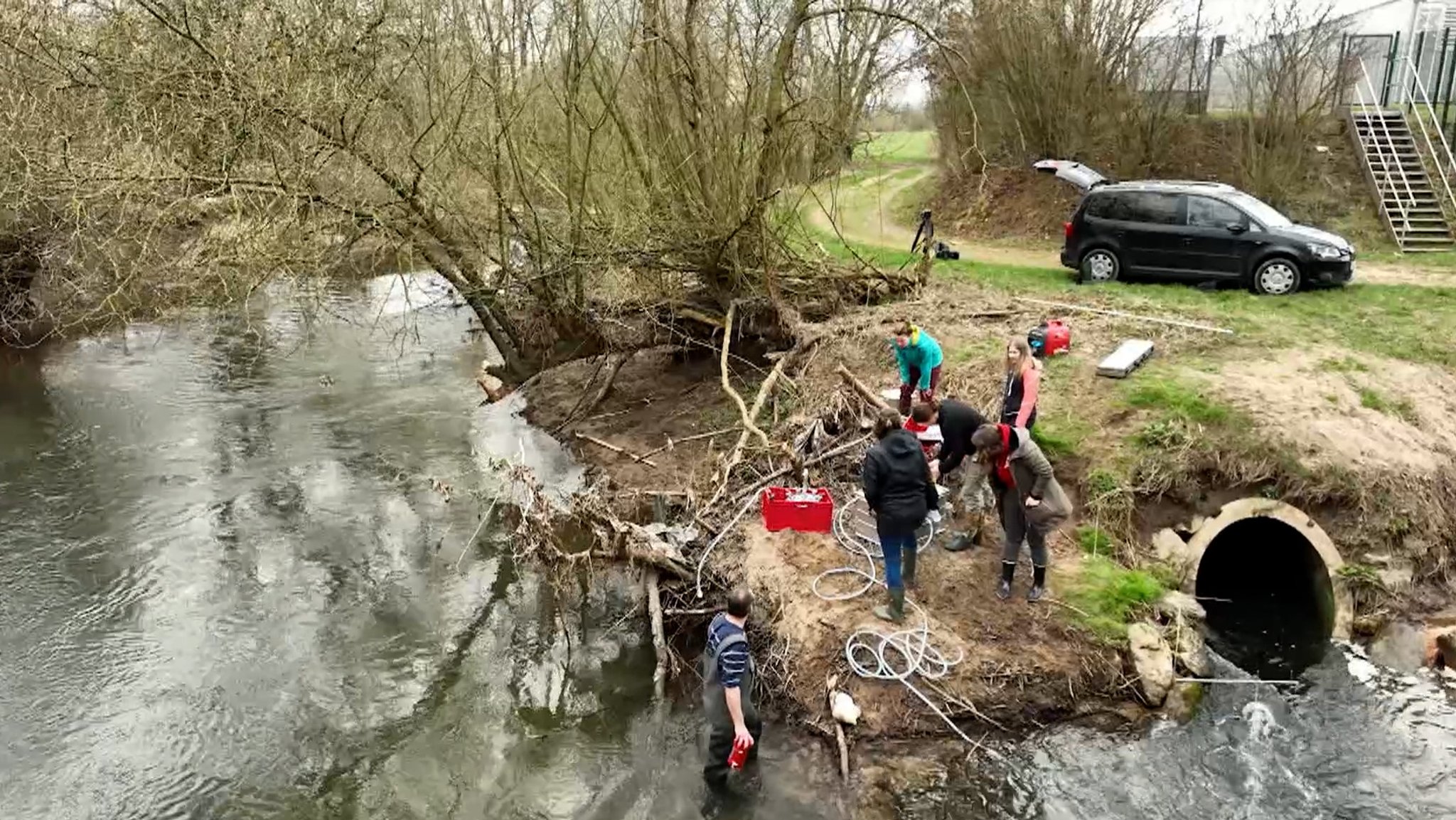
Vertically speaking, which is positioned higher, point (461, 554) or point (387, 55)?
point (387, 55)

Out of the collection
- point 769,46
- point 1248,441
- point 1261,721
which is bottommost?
point 1261,721

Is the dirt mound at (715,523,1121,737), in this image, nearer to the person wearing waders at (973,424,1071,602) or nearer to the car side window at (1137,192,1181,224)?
the person wearing waders at (973,424,1071,602)

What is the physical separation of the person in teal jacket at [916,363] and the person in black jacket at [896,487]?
251cm

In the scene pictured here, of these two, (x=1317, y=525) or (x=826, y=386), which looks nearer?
(x=1317, y=525)

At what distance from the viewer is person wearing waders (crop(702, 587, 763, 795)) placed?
24.4 ft

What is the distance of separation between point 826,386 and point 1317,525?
574 cm

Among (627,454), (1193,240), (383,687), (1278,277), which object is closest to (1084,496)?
(627,454)

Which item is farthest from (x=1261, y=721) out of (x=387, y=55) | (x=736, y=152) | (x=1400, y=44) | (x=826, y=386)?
(x=1400, y=44)

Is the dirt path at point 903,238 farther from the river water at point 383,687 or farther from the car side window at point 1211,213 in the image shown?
the river water at point 383,687

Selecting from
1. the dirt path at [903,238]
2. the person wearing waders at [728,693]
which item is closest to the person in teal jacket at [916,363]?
the person wearing waders at [728,693]

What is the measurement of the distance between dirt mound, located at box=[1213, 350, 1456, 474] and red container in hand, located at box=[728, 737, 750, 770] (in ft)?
20.6

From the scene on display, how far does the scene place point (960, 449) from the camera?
31.3ft

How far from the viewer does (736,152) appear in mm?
15203

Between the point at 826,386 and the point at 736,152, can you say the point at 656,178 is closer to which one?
the point at 736,152
